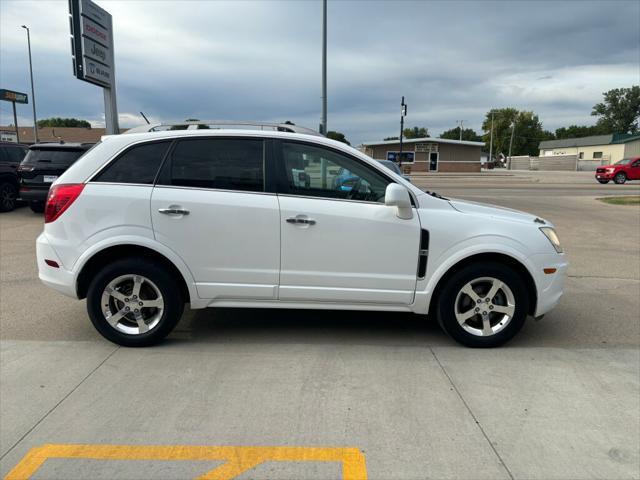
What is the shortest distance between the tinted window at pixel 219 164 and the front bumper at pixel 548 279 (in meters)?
2.49

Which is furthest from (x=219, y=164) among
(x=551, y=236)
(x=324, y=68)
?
(x=324, y=68)

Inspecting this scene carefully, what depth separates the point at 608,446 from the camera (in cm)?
276

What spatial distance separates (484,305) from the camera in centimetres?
406

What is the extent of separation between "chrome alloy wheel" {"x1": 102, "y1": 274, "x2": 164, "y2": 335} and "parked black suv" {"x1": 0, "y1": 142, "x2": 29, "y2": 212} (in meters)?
10.4

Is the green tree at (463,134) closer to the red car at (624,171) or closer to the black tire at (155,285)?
the red car at (624,171)

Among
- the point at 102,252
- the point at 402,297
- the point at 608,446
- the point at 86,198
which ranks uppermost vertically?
the point at 86,198

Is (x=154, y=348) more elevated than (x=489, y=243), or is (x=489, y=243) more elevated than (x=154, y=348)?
(x=489, y=243)

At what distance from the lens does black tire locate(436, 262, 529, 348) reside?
3.99m

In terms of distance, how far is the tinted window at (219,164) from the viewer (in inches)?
157

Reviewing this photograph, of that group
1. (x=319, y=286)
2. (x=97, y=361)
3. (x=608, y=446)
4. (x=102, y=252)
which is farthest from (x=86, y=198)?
(x=608, y=446)

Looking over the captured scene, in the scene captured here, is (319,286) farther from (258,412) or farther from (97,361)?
(97,361)

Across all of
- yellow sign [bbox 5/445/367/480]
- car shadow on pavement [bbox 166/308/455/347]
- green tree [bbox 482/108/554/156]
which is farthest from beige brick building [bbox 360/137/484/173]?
green tree [bbox 482/108/554/156]

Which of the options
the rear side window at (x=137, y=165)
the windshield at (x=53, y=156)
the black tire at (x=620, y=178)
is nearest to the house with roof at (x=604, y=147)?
the black tire at (x=620, y=178)

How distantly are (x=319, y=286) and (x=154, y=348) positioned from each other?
156 cm
